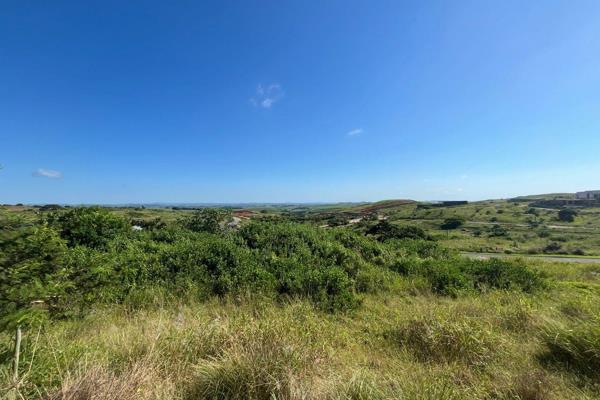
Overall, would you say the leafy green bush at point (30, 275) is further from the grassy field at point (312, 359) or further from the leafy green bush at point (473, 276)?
the leafy green bush at point (473, 276)

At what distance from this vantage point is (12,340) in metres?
3.28

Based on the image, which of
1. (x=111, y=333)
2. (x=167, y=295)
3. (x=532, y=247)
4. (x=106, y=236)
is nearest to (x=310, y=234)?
(x=167, y=295)

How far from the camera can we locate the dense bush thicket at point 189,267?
3559mm

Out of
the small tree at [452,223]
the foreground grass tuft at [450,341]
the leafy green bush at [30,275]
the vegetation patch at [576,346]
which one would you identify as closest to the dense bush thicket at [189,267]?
the leafy green bush at [30,275]

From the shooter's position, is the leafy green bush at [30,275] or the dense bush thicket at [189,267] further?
the dense bush thicket at [189,267]

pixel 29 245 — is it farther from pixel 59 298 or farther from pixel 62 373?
pixel 62 373

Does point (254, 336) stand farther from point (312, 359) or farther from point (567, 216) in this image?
point (567, 216)

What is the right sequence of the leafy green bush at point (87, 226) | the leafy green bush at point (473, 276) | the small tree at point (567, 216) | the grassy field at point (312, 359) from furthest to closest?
the small tree at point (567, 216), the leafy green bush at point (87, 226), the leafy green bush at point (473, 276), the grassy field at point (312, 359)

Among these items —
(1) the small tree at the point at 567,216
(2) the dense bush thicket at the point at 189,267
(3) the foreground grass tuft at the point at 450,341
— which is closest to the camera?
(2) the dense bush thicket at the point at 189,267

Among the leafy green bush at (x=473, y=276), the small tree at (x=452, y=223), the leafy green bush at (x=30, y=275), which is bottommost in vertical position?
the small tree at (x=452, y=223)

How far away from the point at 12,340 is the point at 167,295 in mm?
3646

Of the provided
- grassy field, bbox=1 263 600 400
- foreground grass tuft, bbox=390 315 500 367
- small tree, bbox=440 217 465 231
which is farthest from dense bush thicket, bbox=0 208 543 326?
small tree, bbox=440 217 465 231

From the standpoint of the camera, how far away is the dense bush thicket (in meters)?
3.56

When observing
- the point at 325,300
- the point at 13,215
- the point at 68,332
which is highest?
Result: the point at 13,215
